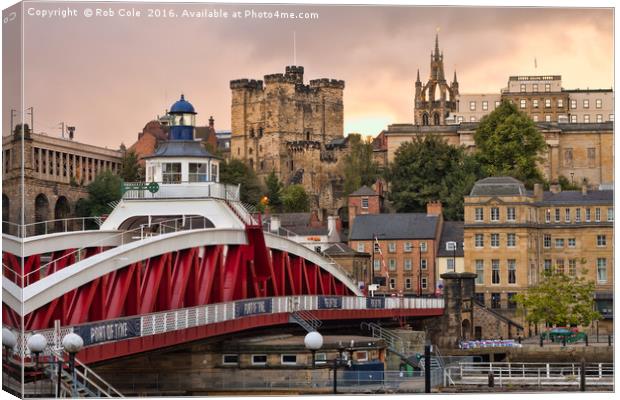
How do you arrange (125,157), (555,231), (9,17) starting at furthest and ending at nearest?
1. (555,231)
2. (125,157)
3. (9,17)

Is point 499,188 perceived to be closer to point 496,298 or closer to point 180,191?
point 496,298

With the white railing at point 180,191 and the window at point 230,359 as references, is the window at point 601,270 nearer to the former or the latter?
the white railing at point 180,191

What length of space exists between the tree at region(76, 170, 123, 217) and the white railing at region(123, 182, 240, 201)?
2256mm

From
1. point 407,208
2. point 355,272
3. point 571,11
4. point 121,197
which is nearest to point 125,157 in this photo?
point 121,197

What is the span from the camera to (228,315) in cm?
4275

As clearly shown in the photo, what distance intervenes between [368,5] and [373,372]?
8.11 metres

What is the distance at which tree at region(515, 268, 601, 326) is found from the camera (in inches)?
2623

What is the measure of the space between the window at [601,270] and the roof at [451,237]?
727cm

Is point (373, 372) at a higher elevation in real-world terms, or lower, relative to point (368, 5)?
lower

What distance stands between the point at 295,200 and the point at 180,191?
45.7m

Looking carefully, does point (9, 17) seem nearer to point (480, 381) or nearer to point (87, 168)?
point (87, 168)

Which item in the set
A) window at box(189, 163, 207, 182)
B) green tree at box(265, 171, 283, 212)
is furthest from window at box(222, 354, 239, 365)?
green tree at box(265, 171, 283, 212)

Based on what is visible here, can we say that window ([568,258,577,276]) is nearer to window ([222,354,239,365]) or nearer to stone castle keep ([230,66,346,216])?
stone castle keep ([230,66,346,216])

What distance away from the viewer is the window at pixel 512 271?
75000 millimetres
